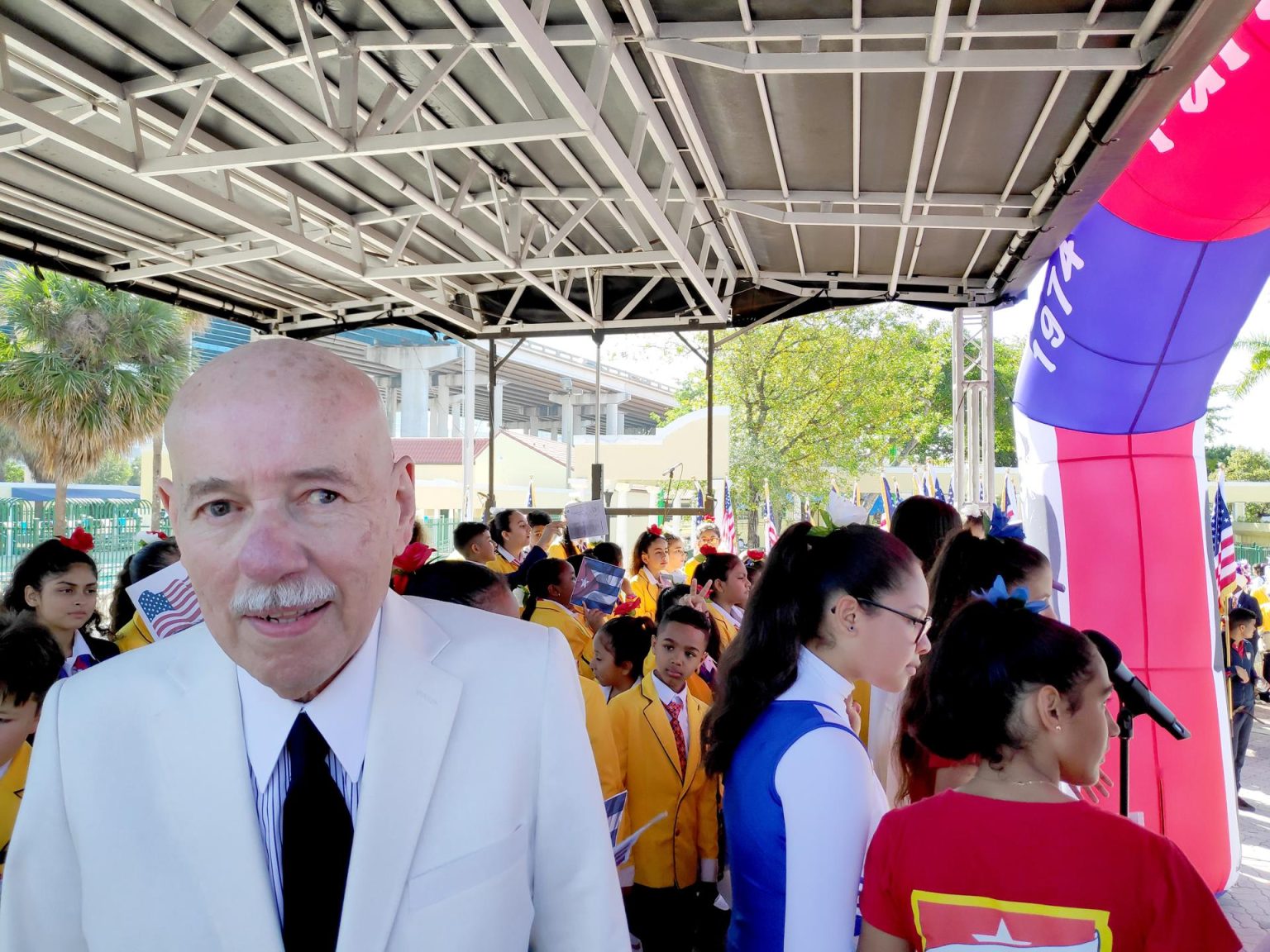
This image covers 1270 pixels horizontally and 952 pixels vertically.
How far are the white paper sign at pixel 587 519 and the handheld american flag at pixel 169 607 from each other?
481 centimetres

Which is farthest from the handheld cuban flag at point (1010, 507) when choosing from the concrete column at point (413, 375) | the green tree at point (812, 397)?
the concrete column at point (413, 375)

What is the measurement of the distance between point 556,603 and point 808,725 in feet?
11.9

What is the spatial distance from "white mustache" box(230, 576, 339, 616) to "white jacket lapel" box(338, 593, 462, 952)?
0.18 meters

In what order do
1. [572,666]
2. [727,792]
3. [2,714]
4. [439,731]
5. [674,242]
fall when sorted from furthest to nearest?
1. [674,242]
2. [2,714]
3. [727,792]
4. [572,666]
5. [439,731]

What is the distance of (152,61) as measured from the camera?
4832 millimetres

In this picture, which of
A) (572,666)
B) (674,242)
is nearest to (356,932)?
(572,666)

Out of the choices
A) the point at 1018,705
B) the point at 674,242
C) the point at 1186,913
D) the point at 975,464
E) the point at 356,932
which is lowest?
the point at 1186,913

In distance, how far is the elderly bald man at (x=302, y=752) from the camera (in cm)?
105

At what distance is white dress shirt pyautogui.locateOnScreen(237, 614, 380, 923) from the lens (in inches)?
45.3

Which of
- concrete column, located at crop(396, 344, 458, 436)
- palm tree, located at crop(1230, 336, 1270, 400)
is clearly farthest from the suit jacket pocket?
concrete column, located at crop(396, 344, 458, 436)

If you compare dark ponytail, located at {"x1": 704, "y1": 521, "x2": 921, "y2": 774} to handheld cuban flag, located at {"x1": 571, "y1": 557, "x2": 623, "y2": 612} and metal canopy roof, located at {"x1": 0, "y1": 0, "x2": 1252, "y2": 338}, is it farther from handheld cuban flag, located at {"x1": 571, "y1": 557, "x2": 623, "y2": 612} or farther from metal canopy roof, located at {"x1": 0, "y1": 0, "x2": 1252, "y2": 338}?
handheld cuban flag, located at {"x1": 571, "y1": 557, "x2": 623, "y2": 612}

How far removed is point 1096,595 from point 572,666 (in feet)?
13.7

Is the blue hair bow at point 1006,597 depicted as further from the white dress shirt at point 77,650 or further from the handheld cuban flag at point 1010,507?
the white dress shirt at point 77,650

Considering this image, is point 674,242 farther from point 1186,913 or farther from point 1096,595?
point 1186,913
